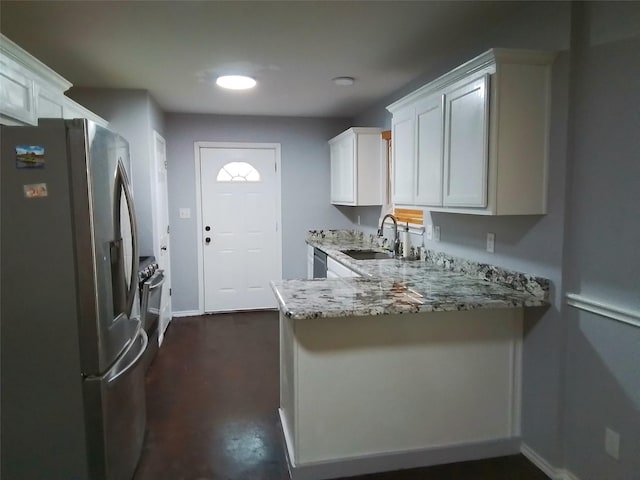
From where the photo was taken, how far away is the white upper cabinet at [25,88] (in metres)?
1.97

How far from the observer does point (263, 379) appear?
3.43m

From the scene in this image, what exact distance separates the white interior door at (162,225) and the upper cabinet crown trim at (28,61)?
1609 millimetres

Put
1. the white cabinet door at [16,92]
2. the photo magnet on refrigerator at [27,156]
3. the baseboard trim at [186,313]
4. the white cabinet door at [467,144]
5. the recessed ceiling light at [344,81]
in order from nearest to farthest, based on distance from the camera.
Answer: the photo magnet on refrigerator at [27,156] → the white cabinet door at [16,92] → the white cabinet door at [467,144] → the recessed ceiling light at [344,81] → the baseboard trim at [186,313]

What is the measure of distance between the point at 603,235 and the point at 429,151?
44.8 inches

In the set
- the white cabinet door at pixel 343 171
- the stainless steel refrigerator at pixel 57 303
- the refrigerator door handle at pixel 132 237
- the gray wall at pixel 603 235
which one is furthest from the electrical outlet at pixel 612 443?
the white cabinet door at pixel 343 171

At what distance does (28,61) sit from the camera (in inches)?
85.4

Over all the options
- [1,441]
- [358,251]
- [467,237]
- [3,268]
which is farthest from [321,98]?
[1,441]

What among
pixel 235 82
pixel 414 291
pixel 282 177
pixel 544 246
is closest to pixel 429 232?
pixel 414 291

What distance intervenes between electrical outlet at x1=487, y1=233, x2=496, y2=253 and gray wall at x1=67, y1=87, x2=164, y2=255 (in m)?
2.97

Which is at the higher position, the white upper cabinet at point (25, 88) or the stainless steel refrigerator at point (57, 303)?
the white upper cabinet at point (25, 88)

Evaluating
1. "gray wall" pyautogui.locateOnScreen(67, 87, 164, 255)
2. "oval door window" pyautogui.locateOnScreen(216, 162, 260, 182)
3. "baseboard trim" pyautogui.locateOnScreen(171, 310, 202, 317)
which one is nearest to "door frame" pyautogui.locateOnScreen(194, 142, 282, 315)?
"baseboard trim" pyautogui.locateOnScreen(171, 310, 202, 317)

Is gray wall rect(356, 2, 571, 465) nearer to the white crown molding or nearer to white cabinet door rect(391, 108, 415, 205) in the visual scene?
the white crown molding

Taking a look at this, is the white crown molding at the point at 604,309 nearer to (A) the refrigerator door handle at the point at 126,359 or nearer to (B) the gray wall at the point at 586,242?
(B) the gray wall at the point at 586,242

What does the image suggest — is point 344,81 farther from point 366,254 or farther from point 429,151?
point 366,254
